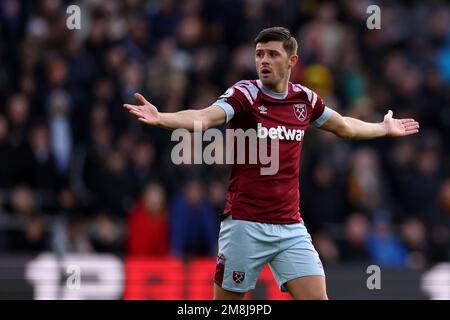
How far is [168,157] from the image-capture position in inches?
566

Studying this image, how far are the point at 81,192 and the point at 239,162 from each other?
611 cm

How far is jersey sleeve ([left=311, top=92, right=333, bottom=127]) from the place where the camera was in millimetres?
8547

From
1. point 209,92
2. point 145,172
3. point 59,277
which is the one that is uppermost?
point 209,92

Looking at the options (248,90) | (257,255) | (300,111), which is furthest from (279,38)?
(257,255)

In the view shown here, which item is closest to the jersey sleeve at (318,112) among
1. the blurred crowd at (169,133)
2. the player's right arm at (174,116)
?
the player's right arm at (174,116)

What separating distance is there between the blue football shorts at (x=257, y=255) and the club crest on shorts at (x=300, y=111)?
0.81 metres

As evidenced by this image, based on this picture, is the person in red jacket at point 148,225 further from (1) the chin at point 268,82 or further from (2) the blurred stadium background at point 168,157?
(1) the chin at point 268,82

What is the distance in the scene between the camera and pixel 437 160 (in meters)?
15.5

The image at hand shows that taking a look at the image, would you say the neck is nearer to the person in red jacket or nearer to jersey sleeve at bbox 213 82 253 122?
jersey sleeve at bbox 213 82 253 122

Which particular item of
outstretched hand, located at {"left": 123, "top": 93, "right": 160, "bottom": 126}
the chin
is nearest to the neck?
the chin

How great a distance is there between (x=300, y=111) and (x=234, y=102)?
1.92 feet
